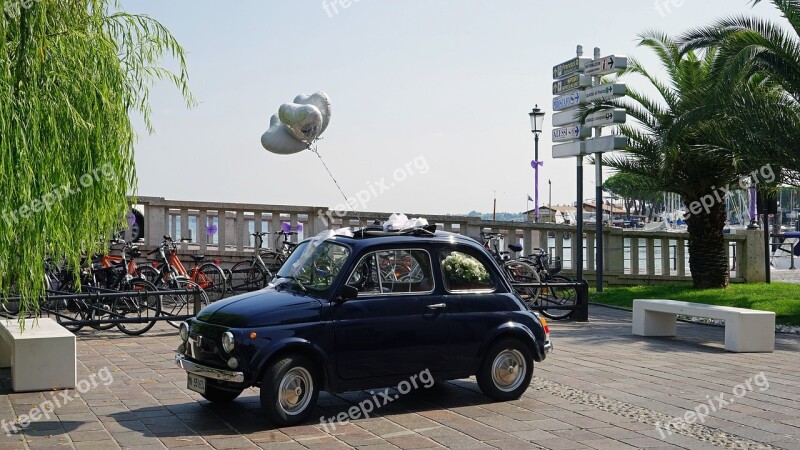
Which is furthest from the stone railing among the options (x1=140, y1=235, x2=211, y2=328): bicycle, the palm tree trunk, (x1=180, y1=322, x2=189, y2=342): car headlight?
(x1=180, y1=322, x2=189, y2=342): car headlight

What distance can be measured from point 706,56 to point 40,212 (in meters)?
18.8

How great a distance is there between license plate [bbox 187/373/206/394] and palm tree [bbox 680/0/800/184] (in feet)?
39.9

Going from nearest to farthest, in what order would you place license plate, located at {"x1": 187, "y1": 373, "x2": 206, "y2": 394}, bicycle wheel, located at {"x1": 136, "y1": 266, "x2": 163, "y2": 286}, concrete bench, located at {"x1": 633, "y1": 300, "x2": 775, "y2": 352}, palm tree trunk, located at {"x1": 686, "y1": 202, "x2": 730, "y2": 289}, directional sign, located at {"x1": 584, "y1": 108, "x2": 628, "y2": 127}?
license plate, located at {"x1": 187, "y1": 373, "x2": 206, "y2": 394} < concrete bench, located at {"x1": 633, "y1": 300, "x2": 775, "y2": 352} < bicycle wheel, located at {"x1": 136, "y1": 266, "x2": 163, "y2": 286} < directional sign, located at {"x1": 584, "y1": 108, "x2": 628, "y2": 127} < palm tree trunk, located at {"x1": 686, "y1": 202, "x2": 730, "y2": 289}

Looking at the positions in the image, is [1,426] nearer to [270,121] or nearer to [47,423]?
[47,423]

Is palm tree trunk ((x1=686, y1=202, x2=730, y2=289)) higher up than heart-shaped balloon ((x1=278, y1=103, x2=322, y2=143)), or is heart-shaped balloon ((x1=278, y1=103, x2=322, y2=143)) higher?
heart-shaped balloon ((x1=278, y1=103, x2=322, y2=143))

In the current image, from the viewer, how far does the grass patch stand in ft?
61.2

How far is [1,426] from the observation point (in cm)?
801

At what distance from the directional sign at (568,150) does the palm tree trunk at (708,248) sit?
9.16 ft

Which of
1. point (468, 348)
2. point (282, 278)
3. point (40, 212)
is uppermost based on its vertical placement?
point (40, 212)

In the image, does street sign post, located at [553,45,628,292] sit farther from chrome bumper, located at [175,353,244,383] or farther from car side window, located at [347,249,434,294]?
chrome bumper, located at [175,353,244,383]

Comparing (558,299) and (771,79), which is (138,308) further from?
(771,79)

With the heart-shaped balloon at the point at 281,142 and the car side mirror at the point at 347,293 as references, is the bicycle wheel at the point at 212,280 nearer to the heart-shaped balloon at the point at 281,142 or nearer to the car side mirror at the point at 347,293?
the heart-shaped balloon at the point at 281,142

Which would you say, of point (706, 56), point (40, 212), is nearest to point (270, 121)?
point (706, 56)

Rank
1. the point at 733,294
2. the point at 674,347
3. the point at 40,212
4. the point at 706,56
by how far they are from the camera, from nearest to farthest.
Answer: the point at 40,212
the point at 674,347
the point at 733,294
the point at 706,56
